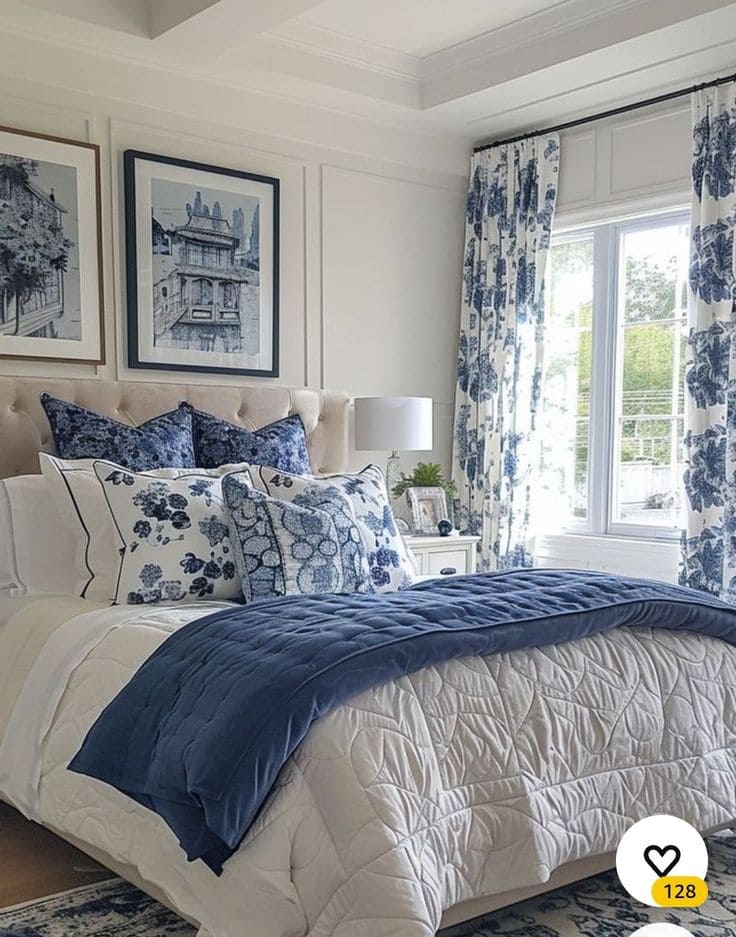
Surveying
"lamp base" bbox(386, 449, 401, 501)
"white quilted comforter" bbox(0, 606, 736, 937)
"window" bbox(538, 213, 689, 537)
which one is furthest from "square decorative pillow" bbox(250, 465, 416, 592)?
"window" bbox(538, 213, 689, 537)

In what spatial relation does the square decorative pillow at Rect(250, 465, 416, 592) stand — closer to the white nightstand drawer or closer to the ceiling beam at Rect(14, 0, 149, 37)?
the white nightstand drawer

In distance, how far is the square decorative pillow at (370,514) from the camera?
11.2 feet

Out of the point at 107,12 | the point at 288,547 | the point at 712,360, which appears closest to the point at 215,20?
the point at 107,12

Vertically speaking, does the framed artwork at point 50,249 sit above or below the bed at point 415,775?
above

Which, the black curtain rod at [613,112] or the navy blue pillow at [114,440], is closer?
the navy blue pillow at [114,440]

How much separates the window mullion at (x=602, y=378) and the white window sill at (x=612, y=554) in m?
0.11

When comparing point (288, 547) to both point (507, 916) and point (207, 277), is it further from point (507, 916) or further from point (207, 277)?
point (207, 277)

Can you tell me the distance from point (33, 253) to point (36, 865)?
225 cm

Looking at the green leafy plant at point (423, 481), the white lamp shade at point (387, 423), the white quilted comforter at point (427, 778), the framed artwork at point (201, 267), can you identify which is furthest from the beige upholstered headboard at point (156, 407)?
the white quilted comforter at point (427, 778)

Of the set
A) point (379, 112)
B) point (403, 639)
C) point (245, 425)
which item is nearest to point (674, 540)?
point (245, 425)

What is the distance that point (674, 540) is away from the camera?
188 inches

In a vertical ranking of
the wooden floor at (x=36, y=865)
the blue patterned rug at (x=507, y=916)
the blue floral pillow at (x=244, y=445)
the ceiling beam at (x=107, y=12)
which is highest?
the ceiling beam at (x=107, y=12)

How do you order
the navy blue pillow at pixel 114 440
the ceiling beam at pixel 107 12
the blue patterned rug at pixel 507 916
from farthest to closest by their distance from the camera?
the ceiling beam at pixel 107 12 → the navy blue pillow at pixel 114 440 → the blue patterned rug at pixel 507 916

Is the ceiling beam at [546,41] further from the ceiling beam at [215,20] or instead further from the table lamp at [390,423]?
the table lamp at [390,423]
